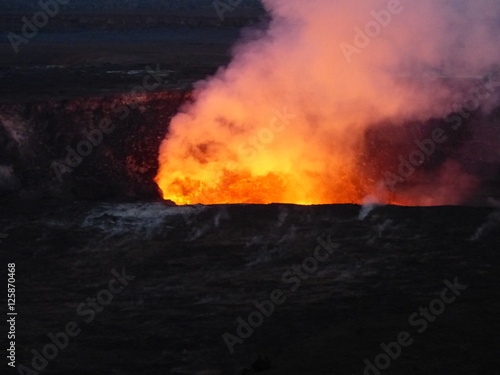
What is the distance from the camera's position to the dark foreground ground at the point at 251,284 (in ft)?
21.1

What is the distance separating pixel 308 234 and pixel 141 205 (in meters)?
3.14

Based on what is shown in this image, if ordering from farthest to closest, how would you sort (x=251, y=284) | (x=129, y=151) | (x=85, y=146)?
(x=129, y=151) → (x=85, y=146) → (x=251, y=284)

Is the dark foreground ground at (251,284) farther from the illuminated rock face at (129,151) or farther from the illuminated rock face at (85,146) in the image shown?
the illuminated rock face at (129,151)

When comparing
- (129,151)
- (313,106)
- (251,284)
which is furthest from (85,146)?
(251,284)

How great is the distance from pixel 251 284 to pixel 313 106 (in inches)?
291

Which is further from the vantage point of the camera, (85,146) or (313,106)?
(313,106)

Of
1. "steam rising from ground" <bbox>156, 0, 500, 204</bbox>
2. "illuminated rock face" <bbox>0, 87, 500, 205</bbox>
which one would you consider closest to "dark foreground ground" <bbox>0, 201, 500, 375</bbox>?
"illuminated rock face" <bbox>0, 87, 500, 205</bbox>

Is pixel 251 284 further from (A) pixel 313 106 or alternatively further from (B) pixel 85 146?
(A) pixel 313 106

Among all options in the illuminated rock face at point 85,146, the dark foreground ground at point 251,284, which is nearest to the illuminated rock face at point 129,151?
the illuminated rock face at point 85,146

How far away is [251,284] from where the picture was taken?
789 cm

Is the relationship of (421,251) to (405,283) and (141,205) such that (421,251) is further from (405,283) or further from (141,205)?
(141,205)

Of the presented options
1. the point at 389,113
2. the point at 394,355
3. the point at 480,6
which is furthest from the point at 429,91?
the point at 394,355

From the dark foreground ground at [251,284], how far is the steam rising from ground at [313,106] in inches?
99.6

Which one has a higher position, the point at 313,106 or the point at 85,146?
the point at 85,146
